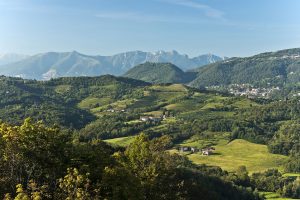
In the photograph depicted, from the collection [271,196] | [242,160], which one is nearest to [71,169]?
[271,196]

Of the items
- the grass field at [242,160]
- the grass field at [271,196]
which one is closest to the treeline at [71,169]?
the grass field at [271,196]

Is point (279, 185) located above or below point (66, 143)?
below

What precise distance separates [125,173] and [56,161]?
26.1 feet

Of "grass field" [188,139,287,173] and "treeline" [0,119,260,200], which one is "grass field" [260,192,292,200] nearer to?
"grass field" [188,139,287,173]

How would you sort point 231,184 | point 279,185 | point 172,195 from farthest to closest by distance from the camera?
point 279,185
point 231,184
point 172,195

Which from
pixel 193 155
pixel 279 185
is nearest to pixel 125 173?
pixel 279 185

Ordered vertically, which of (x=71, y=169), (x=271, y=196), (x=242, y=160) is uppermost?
(x=71, y=169)

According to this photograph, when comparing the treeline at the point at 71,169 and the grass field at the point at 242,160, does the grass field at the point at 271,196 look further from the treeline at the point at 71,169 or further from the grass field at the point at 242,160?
the treeline at the point at 71,169

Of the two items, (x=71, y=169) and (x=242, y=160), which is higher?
(x=71, y=169)

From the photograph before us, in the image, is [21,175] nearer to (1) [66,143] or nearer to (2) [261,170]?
(1) [66,143]

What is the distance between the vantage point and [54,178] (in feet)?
159

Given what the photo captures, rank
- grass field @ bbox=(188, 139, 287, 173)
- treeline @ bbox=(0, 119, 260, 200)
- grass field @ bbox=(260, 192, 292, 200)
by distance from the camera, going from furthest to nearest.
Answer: grass field @ bbox=(188, 139, 287, 173)
grass field @ bbox=(260, 192, 292, 200)
treeline @ bbox=(0, 119, 260, 200)

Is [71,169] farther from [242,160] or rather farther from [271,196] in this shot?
[242,160]

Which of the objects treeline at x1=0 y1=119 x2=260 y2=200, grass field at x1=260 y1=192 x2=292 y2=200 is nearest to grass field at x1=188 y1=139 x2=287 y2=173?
grass field at x1=260 y1=192 x2=292 y2=200
